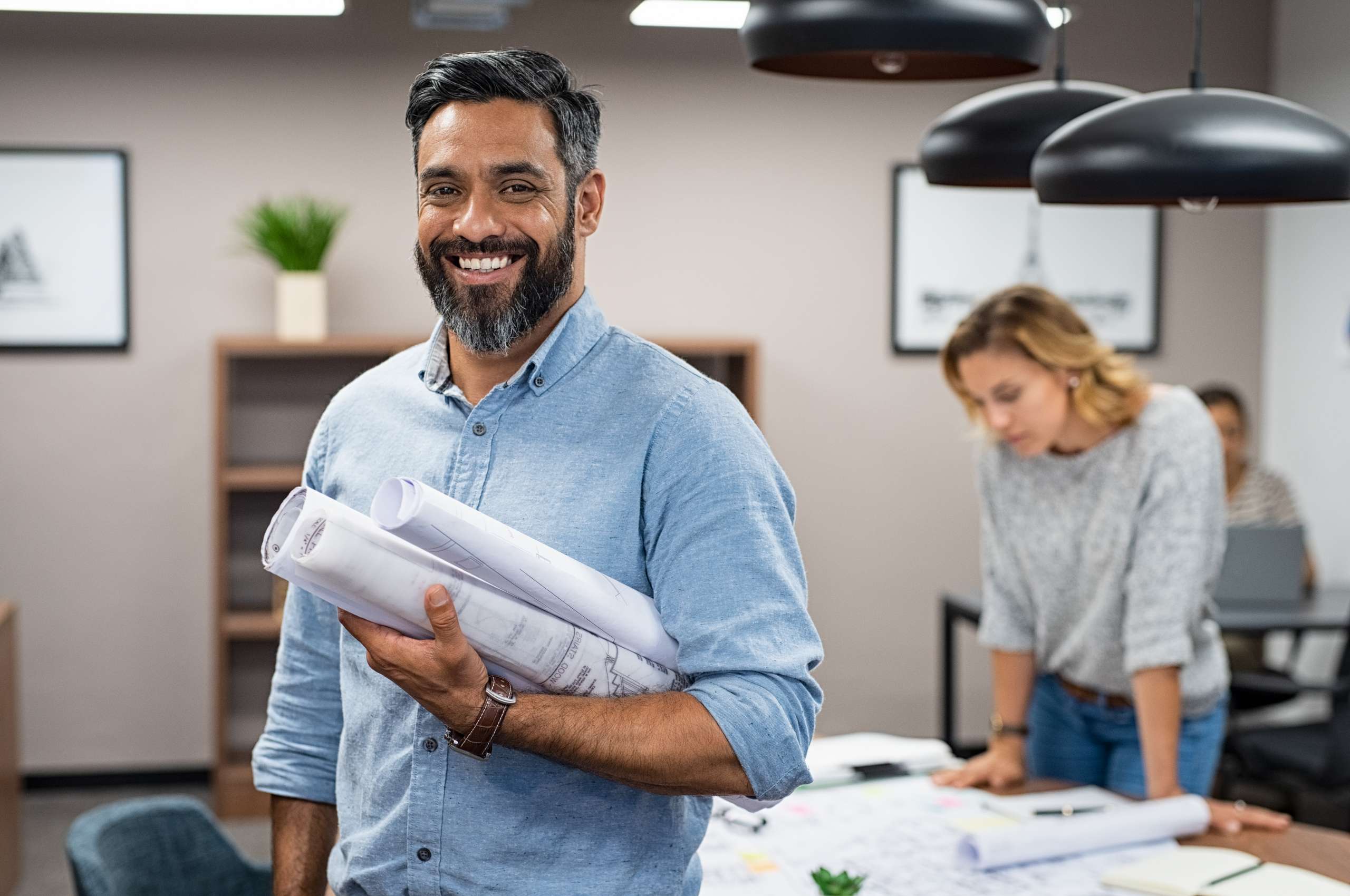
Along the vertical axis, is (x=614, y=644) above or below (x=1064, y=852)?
above

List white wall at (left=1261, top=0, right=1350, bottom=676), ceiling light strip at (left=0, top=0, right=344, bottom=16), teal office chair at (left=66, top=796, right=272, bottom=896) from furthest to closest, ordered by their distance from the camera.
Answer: white wall at (left=1261, top=0, right=1350, bottom=676) → ceiling light strip at (left=0, top=0, right=344, bottom=16) → teal office chair at (left=66, top=796, right=272, bottom=896)

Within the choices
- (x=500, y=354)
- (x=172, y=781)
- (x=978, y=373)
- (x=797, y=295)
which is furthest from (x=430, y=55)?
(x=500, y=354)

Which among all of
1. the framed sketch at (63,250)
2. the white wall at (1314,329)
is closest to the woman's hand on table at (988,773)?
the white wall at (1314,329)

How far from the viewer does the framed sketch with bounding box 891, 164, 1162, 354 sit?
5.55 m

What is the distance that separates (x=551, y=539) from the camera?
1.41m

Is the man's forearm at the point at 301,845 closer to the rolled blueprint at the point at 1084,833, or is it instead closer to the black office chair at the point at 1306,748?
the rolled blueprint at the point at 1084,833

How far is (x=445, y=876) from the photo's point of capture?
4.71 ft

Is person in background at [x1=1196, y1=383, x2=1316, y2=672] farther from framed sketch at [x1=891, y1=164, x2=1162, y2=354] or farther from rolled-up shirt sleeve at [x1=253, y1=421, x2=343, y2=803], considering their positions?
rolled-up shirt sleeve at [x1=253, y1=421, x2=343, y2=803]

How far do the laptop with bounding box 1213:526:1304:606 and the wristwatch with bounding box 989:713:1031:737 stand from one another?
2260 mm

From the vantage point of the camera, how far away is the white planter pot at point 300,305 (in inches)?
195

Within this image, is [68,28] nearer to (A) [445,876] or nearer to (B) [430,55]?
(B) [430,55]

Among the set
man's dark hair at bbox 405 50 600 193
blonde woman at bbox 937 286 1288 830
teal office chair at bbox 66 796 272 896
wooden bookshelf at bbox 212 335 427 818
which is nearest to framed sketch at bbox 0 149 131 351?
wooden bookshelf at bbox 212 335 427 818

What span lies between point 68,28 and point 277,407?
1.56 m

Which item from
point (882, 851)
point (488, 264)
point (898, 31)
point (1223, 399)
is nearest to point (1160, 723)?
point (882, 851)
